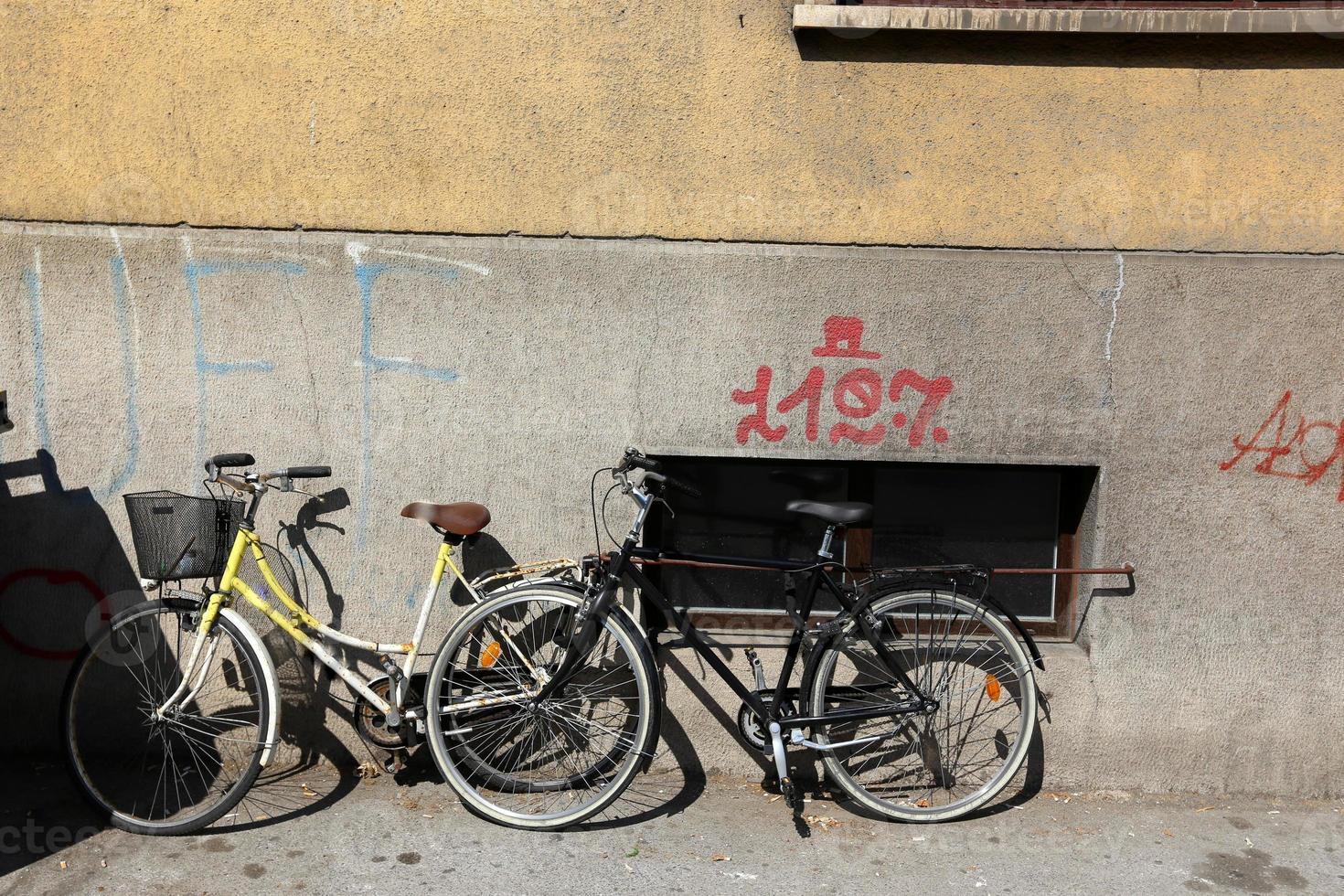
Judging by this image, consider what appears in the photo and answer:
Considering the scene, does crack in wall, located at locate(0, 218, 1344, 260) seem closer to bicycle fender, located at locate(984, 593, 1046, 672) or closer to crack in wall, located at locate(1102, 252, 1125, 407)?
crack in wall, located at locate(1102, 252, 1125, 407)

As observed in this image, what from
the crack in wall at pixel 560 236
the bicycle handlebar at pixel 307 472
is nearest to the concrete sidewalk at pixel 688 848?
the bicycle handlebar at pixel 307 472

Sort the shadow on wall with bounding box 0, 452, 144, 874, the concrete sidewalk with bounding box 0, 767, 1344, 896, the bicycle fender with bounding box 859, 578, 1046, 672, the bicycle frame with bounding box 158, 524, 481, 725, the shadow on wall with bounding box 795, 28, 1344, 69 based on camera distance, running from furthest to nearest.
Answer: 1. the shadow on wall with bounding box 0, 452, 144, 874
2. the shadow on wall with bounding box 795, 28, 1344, 69
3. the bicycle fender with bounding box 859, 578, 1046, 672
4. the bicycle frame with bounding box 158, 524, 481, 725
5. the concrete sidewalk with bounding box 0, 767, 1344, 896

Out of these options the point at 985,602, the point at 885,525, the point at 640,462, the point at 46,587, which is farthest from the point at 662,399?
the point at 46,587

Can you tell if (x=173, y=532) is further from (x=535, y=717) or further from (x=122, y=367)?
(x=535, y=717)

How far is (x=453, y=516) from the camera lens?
153 inches

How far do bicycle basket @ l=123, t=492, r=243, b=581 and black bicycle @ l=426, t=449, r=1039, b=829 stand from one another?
89 cm

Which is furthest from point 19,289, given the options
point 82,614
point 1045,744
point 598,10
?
point 1045,744

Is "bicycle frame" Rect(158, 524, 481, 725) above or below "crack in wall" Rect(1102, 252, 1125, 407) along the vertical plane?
below

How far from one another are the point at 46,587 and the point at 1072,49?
14.4 feet

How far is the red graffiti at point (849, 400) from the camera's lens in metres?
4.15

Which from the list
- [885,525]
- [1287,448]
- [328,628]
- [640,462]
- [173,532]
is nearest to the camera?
[173,532]

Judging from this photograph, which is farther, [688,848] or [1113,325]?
[1113,325]

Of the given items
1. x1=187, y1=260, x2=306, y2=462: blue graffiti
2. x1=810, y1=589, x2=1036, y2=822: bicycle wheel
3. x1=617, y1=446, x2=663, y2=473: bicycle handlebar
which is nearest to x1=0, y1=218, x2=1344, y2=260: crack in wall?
x1=187, y1=260, x2=306, y2=462: blue graffiti

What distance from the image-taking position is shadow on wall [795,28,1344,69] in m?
4.07
